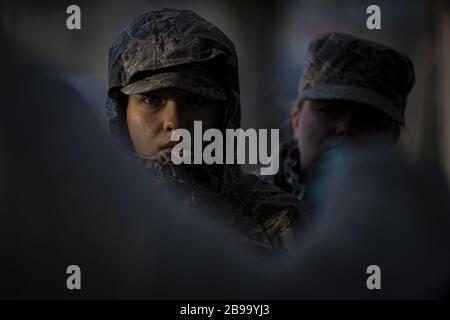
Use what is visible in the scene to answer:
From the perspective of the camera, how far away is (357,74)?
13.6 ft

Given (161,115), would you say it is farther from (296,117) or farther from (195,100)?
(296,117)

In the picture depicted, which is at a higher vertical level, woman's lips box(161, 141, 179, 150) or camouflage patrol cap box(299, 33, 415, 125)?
camouflage patrol cap box(299, 33, 415, 125)

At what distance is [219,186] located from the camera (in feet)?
13.5

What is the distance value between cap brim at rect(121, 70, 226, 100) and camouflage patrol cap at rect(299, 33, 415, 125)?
359 mm

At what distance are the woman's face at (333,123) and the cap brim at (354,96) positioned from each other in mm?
17

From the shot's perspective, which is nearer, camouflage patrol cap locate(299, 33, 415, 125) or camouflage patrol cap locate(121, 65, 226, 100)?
camouflage patrol cap locate(121, 65, 226, 100)

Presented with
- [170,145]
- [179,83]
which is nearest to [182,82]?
[179,83]

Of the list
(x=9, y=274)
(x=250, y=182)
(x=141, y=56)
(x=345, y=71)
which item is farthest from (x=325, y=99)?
(x=9, y=274)

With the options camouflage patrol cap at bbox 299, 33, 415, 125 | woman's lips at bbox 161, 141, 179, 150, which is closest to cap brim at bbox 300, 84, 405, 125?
camouflage patrol cap at bbox 299, 33, 415, 125

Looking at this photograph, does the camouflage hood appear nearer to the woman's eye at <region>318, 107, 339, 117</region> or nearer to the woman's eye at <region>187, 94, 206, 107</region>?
the woman's eye at <region>187, 94, 206, 107</region>

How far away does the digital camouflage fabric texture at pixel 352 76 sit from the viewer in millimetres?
4145

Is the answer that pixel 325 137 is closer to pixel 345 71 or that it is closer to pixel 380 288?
pixel 345 71

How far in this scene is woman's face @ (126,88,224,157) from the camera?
3.99 metres

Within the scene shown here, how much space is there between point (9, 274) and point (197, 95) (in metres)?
0.94
